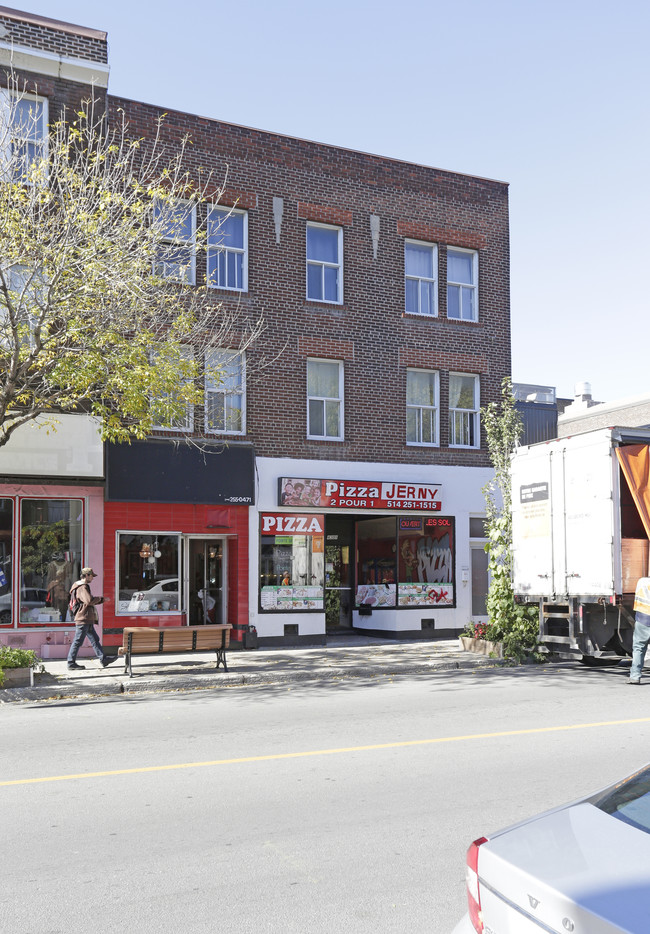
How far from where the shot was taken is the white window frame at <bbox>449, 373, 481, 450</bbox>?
2162cm

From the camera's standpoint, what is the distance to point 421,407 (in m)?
21.3

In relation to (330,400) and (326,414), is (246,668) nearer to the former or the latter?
(326,414)

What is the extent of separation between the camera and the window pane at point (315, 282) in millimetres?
20281

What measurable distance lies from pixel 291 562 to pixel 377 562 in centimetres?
264

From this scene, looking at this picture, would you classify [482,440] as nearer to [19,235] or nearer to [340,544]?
[340,544]

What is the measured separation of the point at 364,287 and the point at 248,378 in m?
3.85

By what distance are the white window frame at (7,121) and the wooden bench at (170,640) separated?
7.59 m

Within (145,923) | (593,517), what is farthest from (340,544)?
(145,923)

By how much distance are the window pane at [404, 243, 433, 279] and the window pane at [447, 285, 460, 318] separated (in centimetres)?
66

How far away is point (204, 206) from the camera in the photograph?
1906cm

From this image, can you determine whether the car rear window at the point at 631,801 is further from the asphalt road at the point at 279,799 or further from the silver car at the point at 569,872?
the asphalt road at the point at 279,799

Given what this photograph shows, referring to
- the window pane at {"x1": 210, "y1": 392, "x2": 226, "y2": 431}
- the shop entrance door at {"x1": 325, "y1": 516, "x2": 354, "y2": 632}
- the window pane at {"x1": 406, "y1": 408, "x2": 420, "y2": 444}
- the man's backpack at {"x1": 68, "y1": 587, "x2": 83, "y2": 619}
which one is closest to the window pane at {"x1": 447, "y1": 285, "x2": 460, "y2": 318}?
the window pane at {"x1": 406, "y1": 408, "x2": 420, "y2": 444}

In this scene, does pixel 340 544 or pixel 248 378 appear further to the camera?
pixel 340 544

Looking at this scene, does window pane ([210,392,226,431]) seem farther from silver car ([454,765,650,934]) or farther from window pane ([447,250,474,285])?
silver car ([454,765,650,934])
